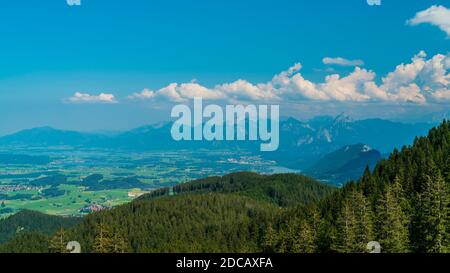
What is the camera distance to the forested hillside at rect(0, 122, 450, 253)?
44.8m

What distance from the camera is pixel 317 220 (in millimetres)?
69375

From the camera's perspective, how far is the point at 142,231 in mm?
153250

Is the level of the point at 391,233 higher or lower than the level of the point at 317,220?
higher

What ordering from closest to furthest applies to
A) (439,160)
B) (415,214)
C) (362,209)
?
(362,209)
(415,214)
(439,160)

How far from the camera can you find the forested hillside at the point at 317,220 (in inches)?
1763

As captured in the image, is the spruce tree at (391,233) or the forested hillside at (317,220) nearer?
the spruce tree at (391,233)

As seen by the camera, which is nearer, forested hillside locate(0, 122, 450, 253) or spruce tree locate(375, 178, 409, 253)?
spruce tree locate(375, 178, 409, 253)

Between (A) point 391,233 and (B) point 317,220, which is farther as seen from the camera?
(B) point 317,220

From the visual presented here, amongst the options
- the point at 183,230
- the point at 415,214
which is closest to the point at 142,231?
the point at 183,230

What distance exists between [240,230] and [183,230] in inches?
1059
